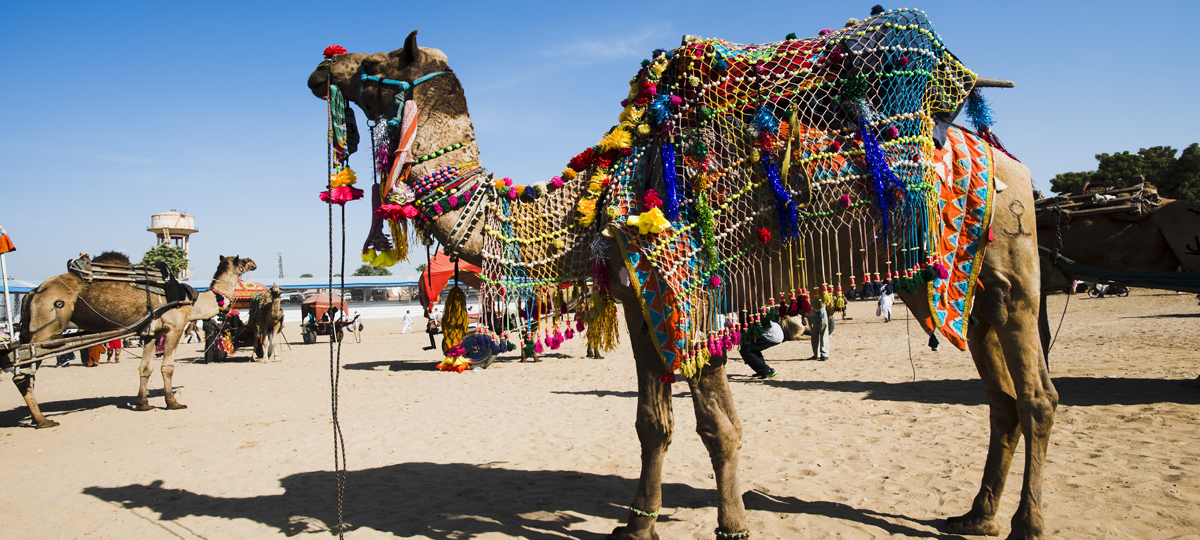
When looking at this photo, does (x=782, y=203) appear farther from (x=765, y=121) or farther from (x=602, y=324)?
(x=602, y=324)

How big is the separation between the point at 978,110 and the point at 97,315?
11447 mm

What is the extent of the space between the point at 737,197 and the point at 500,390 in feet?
25.6

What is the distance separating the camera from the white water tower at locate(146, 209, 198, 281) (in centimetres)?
7156

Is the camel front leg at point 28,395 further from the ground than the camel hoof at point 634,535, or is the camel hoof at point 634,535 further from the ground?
the camel front leg at point 28,395

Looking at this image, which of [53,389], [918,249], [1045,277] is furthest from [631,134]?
[53,389]

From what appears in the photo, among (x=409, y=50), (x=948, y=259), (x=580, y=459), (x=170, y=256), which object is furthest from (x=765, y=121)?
(x=170, y=256)

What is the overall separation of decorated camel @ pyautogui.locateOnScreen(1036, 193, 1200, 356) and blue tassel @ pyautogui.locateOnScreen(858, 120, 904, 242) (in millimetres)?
5481

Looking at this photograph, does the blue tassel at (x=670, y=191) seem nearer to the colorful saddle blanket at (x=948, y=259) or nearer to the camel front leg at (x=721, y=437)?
the colorful saddle blanket at (x=948, y=259)

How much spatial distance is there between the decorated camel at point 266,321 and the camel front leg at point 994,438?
1755cm

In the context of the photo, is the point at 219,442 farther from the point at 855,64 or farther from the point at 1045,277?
the point at 1045,277

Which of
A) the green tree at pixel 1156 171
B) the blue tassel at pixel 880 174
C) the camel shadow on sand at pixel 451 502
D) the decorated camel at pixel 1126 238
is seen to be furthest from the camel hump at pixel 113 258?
the green tree at pixel 1156 171

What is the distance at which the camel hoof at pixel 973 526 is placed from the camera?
11.2 ft

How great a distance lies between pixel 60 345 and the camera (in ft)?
28.7

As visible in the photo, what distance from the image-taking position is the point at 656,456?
3.41 metres
